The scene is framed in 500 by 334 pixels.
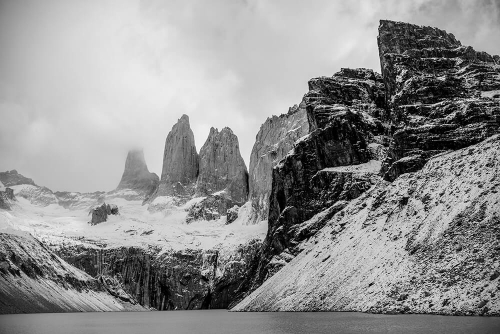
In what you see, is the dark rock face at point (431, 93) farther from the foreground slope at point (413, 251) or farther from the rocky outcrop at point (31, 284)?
the rocky outcrop at point (31, 284)

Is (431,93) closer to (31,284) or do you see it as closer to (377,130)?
(377,130)

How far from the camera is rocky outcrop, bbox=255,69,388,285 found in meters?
154

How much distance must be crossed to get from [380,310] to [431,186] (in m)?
37.8

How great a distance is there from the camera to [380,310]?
273ft

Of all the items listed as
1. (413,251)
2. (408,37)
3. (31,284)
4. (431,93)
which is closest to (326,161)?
(431,93)

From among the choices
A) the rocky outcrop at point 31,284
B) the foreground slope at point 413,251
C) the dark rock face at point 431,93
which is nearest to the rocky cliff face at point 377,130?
the dark rock face at point 431,93

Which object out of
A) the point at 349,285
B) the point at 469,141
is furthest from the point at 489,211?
the point at 469,141

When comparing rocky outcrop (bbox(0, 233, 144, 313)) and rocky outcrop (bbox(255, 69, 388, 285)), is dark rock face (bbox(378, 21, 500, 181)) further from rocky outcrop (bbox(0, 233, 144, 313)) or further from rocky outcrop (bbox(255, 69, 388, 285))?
rocky outcrop (bbox(0, 233, 144, 313))

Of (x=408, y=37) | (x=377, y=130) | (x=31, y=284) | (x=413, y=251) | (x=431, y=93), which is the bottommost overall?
(x=31, y=284)

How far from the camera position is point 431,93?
145125mm

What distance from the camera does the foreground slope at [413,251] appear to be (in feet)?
240

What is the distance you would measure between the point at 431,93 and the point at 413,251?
230ft

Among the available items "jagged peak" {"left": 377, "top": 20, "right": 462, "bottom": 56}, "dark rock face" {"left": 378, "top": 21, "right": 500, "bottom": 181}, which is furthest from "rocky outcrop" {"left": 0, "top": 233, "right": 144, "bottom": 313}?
"jagged peak" {"left": 377, "top": 20, "right": 462, "bottom": 56}

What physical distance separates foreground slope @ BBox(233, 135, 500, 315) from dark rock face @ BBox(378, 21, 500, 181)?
8.06m
